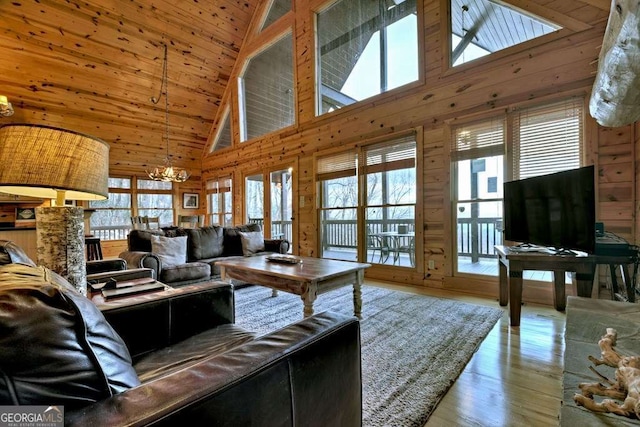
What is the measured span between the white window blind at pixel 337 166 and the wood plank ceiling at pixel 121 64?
3581mm

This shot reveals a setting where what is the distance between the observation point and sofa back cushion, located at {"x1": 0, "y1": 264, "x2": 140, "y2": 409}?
0.51m

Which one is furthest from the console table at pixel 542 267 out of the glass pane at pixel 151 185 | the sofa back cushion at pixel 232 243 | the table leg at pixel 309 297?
the glass pane at pixel 151 185

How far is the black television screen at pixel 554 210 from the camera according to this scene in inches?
78.7

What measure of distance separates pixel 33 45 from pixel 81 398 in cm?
649

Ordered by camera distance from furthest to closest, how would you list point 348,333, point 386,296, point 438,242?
point 438,242 < point 386,296 < point 348,333

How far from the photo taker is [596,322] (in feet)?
5.04

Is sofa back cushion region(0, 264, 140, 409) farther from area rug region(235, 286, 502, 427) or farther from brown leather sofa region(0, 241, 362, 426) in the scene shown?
area rug region(235, 286, 502, 427)

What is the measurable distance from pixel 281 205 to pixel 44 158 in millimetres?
5077

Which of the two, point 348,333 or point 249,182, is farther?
point 249,182

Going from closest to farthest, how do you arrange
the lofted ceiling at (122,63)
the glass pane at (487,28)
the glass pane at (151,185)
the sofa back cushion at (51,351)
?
the sofa back cushion at (51,351), the glass pane at (487,28), the lofted ceiling at (122,63), the glass pane at (151,185)

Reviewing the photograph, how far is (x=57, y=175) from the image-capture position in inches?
39.9

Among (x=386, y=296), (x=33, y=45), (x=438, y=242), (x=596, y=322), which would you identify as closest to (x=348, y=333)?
(x=596, y=322)

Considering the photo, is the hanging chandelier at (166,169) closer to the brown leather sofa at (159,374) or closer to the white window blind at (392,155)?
the white window blind at (392,155)

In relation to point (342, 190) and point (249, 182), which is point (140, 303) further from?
point (249, 182)
